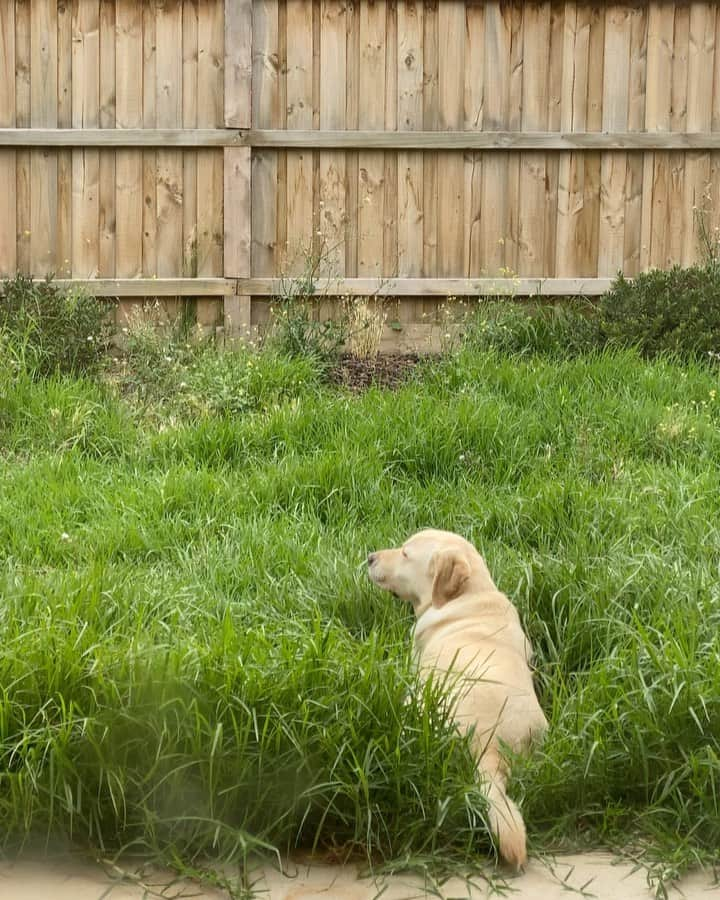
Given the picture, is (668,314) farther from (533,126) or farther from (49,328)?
(49,328)

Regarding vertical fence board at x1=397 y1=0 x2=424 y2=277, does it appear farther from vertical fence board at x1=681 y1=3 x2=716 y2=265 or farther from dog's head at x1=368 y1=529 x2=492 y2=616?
dog's head at x1=368 y1=529 x2=492 y2=616

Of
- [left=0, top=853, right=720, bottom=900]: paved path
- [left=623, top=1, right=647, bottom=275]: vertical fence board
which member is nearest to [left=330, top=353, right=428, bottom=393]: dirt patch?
[left=623, top=1, right=647, bottom=275]: vertical fence board

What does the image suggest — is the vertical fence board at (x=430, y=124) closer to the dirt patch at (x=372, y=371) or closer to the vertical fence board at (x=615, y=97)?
the dirt patch at (x=372, y=371)

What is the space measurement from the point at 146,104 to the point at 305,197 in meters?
1.37

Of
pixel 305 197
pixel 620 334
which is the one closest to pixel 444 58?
pixel 305 197

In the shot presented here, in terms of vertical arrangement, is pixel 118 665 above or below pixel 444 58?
below

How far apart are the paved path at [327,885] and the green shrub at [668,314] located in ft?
17.1

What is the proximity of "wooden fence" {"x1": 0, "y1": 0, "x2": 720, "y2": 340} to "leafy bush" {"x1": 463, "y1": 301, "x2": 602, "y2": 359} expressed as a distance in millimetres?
585

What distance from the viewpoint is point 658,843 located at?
10.5 ft

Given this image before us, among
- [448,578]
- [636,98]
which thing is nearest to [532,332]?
[636,98]

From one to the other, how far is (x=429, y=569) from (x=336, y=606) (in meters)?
0.41

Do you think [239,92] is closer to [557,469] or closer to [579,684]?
[557,469]

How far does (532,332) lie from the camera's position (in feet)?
28.7

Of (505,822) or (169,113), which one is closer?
(505,822)
